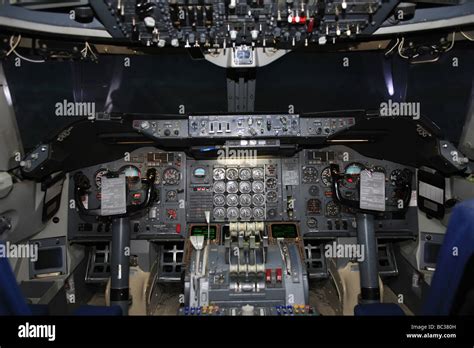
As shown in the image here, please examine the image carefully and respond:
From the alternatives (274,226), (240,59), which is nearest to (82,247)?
(274,226)

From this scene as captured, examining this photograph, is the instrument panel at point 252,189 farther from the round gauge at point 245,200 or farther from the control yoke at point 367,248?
the control yoke at point 367,248

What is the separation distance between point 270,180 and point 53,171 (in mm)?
2017

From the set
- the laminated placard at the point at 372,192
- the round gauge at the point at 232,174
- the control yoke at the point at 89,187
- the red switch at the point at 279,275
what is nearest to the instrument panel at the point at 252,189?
the round gauge at the point at 232,174

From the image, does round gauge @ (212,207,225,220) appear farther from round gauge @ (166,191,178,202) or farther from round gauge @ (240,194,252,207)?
round gauge @ (166,191,178,202)

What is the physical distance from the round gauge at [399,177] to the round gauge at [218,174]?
5.63 feet

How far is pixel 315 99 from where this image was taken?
3.15m

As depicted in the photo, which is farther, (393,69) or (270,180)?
(270,180)

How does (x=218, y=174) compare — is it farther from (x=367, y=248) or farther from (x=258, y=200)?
(x=367, y=248)

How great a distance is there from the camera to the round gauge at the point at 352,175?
3.51 m

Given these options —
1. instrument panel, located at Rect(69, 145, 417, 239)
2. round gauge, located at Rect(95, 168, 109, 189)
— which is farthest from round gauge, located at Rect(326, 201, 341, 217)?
round gauge, located at Rect(95, 168, 109, 189)

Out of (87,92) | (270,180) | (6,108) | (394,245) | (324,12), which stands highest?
(324,12)

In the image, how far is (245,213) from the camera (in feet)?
11.7

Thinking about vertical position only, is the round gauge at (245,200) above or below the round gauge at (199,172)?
below

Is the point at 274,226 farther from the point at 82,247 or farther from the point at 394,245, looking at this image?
the point at 82,247
